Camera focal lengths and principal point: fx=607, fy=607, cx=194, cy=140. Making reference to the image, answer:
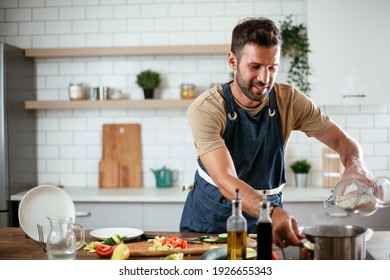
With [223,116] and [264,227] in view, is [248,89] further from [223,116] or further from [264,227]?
[264,227]

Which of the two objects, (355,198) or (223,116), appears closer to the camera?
(355,198)

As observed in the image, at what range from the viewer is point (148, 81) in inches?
131

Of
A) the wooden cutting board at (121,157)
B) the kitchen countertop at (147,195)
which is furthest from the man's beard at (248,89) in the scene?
the wooden cutting board at (121,157)

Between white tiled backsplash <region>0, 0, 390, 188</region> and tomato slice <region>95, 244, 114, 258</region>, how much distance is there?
1550mm

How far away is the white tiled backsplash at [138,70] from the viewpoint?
3221 mm

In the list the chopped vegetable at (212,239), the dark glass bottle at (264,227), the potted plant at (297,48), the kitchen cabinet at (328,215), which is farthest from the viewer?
the potted plant at (297,48)

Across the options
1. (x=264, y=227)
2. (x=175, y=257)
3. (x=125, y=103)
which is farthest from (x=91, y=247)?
(x=125, y=103)

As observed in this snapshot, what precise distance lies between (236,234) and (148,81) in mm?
1993

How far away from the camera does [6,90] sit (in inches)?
123

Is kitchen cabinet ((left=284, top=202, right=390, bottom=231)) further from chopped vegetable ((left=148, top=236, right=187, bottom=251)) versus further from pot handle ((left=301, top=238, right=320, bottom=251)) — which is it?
pot handle ((left=301, top=238, right=320, bottom=251))

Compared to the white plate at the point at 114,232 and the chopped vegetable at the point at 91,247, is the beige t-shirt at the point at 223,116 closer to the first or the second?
the white plate at the point at 114,232

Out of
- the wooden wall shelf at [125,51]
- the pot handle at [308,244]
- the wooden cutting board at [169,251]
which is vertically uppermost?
the wooden wall shelf at [125,51]

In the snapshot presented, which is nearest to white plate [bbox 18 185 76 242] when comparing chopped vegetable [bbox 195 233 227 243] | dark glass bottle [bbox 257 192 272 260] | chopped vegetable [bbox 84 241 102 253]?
chopped vegetable [bbox 84 241 102 253]

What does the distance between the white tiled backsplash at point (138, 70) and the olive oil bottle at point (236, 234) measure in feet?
6.01
